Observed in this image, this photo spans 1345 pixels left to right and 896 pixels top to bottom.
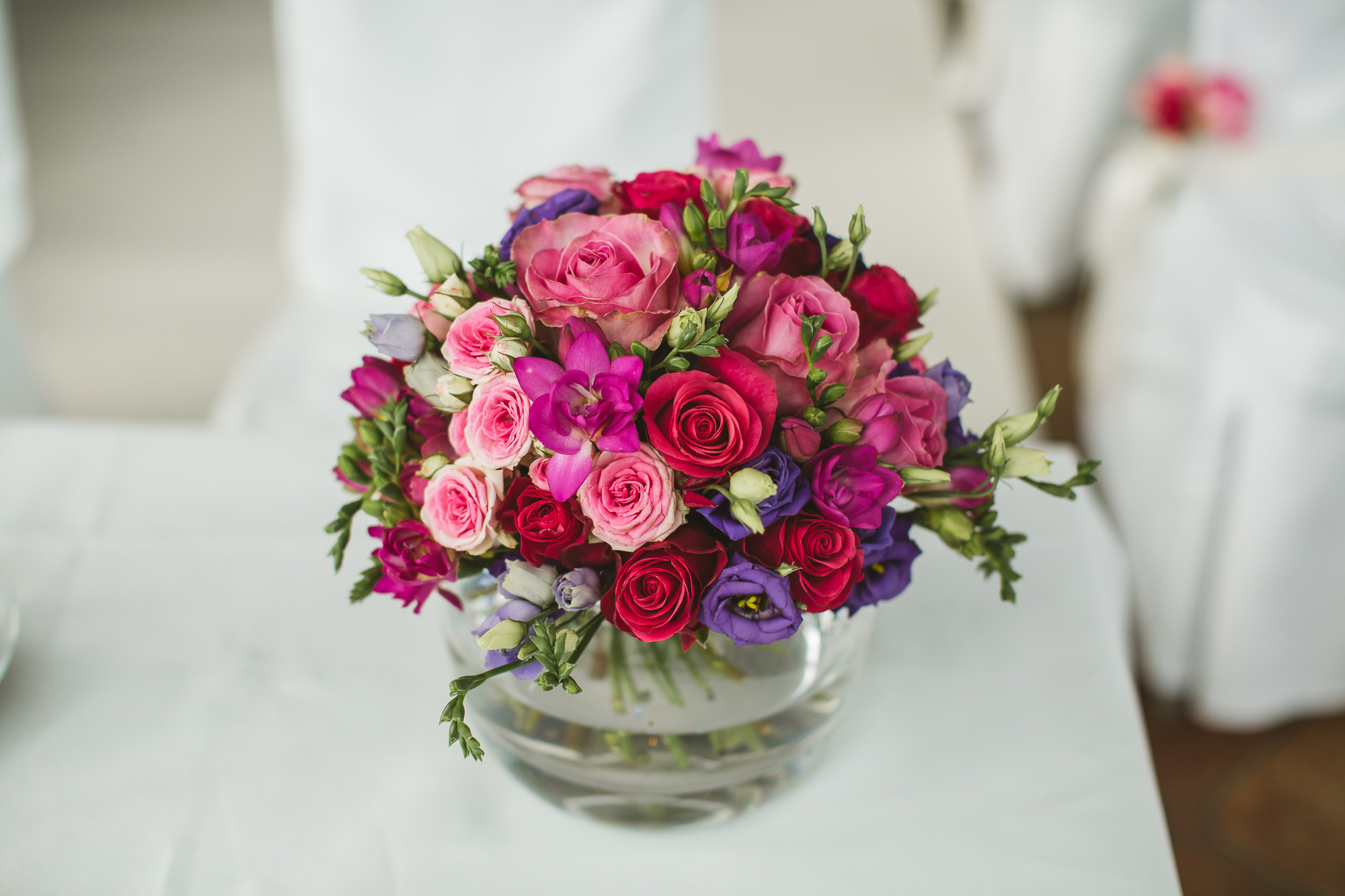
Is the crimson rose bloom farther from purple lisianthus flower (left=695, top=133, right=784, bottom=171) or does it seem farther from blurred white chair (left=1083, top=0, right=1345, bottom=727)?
blurred white chair (left=1083, top=0, right=1345, bottom=727)

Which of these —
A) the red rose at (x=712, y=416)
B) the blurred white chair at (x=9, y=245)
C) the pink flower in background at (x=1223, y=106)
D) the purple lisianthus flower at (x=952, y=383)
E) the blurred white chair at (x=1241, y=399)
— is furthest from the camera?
the pink flower in background at (x=1223, y=106)

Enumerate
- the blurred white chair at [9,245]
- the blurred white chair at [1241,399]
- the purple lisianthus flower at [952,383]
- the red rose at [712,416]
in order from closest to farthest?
the red rose at [712,416], the purple lisianthus flower at [952,383], the blurred white chair at [9,245], the blurred white chair at [1241,399]

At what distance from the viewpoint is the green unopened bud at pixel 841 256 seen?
510 mm

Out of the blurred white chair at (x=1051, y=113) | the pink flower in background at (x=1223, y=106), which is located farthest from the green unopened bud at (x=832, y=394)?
the blurred white chair at (x=1051, y=113)

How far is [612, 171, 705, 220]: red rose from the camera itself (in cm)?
53

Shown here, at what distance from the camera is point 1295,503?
1.31m

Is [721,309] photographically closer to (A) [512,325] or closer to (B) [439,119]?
(A) [512,325]

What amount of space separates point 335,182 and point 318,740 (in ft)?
2.92

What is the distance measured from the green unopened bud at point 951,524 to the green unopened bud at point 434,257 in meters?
0.28

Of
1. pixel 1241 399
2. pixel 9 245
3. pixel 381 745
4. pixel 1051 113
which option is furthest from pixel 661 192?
pixel 1051 113

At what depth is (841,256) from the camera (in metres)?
0.51

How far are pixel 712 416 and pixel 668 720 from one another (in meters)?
0.19

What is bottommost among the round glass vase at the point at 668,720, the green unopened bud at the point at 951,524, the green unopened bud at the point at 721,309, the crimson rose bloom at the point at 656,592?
the round glass vase at the point at 668,720

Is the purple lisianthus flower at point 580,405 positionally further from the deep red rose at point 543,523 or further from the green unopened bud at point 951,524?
the green unopened bud at point 951,524
